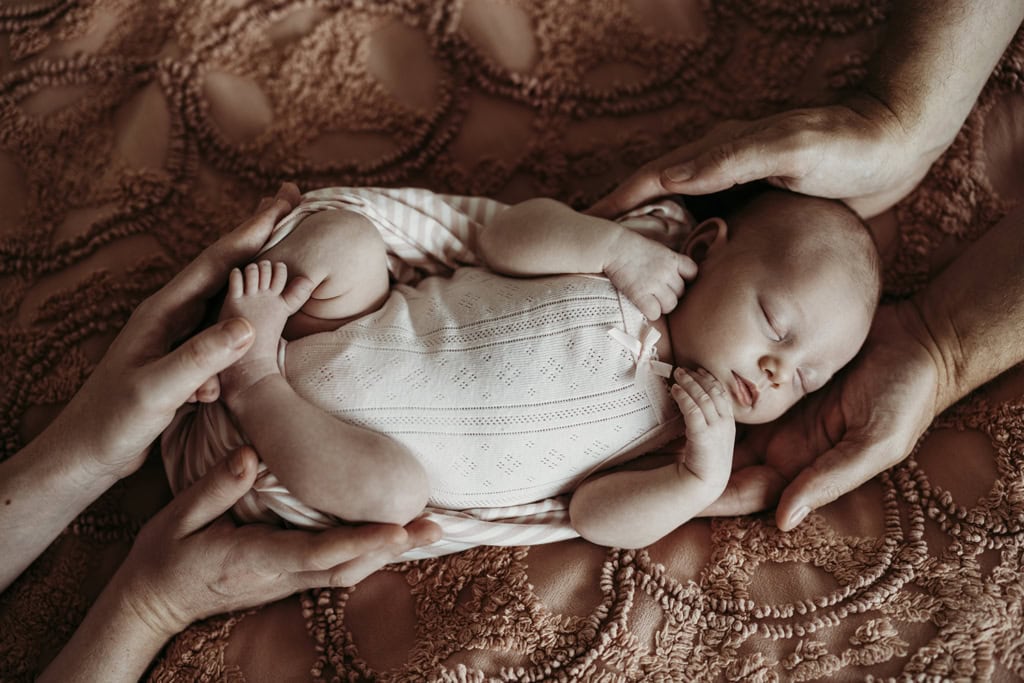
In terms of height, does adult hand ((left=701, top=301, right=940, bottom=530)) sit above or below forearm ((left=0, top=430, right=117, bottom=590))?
below

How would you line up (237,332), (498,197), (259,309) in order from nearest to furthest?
(237,332) → (259,309) → (498,197)

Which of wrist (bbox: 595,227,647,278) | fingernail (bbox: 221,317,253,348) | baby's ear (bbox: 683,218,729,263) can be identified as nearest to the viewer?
fingernail (bbox: 221,317,253,348)

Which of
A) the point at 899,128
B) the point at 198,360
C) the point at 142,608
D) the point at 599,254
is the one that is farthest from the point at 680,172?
the point at 142,608

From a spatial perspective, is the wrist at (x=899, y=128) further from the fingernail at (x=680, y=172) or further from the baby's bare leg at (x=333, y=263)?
the baby's bare leg at (x=333, y=263)

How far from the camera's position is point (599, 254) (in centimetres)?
145

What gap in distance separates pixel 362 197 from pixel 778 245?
81 centimetres

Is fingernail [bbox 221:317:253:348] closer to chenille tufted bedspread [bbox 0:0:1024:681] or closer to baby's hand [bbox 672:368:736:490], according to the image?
chenille tufted bedspread [bbox 0:0:1024:681]

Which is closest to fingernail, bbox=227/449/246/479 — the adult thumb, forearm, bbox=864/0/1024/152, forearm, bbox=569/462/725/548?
forearm, bbox=569/462/725/548

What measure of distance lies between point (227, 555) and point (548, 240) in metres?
0.81

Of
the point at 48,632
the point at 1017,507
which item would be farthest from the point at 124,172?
the point at 1017,507

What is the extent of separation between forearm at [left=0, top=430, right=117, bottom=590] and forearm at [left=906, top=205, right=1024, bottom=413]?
1596 mm

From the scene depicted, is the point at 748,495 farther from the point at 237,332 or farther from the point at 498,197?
the point at 237,332

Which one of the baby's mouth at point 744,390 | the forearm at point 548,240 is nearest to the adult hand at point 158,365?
the forearm at point 548,240

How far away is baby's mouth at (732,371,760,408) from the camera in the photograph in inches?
56.1
